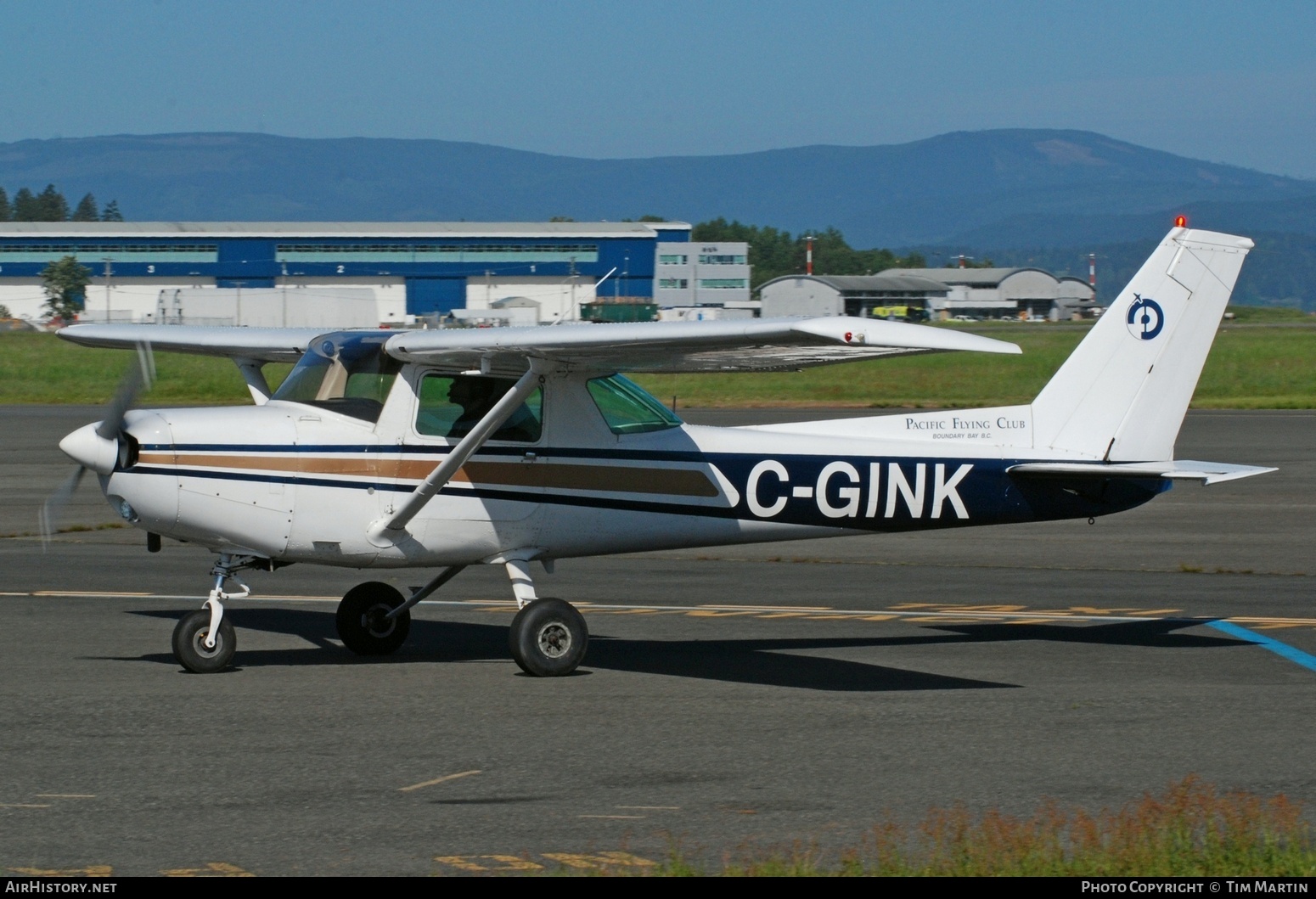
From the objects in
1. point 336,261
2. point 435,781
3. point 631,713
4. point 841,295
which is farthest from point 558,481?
point 841,295

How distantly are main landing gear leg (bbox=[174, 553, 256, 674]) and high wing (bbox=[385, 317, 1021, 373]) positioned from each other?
1.67 metres

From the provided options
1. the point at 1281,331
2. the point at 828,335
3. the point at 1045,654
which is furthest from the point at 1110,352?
the point at 1281,331

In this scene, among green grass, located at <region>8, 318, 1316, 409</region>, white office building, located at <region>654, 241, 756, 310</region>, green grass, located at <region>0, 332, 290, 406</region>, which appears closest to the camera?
green grass, located at <region>8, 318, 1316, 409</region>

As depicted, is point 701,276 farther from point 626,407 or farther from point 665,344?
point 665,344

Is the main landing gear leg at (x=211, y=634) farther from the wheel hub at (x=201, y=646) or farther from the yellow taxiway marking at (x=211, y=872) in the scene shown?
the yellow taxiway marking at (x=211, y=872)

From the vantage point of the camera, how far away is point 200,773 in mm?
7047

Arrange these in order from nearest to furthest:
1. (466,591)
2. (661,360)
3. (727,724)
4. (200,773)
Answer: (200,773)
(727,724)
(661,360)
(466,591)

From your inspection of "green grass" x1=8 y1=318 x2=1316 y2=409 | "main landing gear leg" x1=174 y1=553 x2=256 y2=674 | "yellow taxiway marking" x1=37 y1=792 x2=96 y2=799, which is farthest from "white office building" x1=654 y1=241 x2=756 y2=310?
"yellow taxiway marking" x1=37 y1=792 x2=96 y2=799

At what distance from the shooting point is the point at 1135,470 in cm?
1048

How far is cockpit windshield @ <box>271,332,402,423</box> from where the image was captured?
956cm

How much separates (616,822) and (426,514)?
3753 mm

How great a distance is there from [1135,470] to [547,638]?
167 inches

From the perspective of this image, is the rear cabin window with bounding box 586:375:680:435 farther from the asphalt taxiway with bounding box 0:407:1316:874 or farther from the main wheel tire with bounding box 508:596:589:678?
the asphalt taxiway with bounding box 0:407:1316:874

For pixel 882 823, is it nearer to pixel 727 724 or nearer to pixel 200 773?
pixel 727 724
